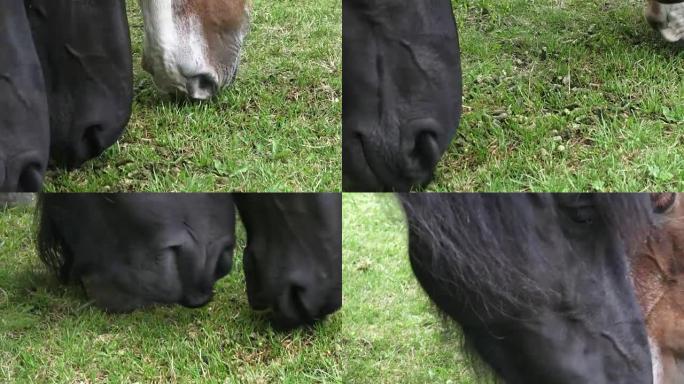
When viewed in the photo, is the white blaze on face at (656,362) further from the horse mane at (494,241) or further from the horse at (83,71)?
the horse at (83,71)

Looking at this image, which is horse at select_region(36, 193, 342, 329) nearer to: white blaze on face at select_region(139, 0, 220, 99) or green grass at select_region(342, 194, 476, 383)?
green grass at select_region(342, 194, 476, 383)

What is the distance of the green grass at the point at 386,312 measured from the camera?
0.83 metres

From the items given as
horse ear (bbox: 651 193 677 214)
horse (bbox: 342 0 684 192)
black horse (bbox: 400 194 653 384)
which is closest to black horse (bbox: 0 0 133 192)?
horse (bbox: 342 0 684 192)

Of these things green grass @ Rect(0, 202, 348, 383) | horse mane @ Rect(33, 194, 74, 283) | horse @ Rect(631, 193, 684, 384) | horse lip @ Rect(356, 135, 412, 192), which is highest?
horse lip @ Rect(356, 135, 412, 192)

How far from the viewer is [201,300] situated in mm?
902

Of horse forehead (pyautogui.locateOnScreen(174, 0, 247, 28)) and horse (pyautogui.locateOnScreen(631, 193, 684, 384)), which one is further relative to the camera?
horse forehead (pyautogui.locateOnScreen(174, 0, 247, 28))

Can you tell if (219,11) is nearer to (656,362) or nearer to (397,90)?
(397,90)

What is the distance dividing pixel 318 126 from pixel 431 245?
24cm

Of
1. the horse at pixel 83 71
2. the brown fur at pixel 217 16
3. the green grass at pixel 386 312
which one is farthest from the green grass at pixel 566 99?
the horse at pixel 83 71

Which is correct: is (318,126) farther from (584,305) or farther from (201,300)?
(584,305)

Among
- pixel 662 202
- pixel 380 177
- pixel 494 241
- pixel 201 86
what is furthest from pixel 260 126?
pixel 662 202

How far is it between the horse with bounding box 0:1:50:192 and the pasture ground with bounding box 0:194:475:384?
0.20 feet

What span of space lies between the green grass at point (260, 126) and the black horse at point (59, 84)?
0.03m

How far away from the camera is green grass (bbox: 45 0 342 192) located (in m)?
0.95
